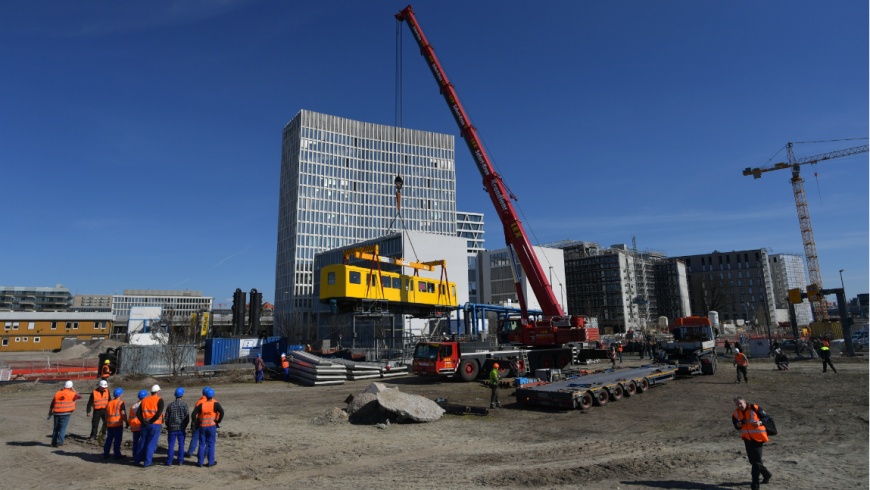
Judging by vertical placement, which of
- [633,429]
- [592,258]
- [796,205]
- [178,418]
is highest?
[796,205]

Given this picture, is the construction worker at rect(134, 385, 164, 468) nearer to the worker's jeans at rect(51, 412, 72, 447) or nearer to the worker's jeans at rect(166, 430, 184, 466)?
the worker's jeans at rect(166, 430, 184, 466)

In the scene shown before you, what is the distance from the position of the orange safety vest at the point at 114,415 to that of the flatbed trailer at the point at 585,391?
12.9m

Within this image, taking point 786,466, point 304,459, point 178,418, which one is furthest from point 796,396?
point 178,418

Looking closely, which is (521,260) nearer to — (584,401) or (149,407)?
(584,401)

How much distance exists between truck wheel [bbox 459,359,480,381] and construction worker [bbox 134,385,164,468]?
17301 mm

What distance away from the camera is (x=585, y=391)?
17391 mm

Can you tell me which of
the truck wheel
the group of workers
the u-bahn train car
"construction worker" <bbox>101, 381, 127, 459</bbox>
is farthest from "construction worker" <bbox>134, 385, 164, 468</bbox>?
the u-bahn train car

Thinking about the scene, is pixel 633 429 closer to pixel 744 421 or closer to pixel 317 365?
pixel 744 421

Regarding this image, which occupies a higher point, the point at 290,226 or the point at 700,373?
the point at 290,226

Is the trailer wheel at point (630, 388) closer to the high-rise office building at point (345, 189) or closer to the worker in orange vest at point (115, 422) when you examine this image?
the worker in orange vest at point (115, 422)

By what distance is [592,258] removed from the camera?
10219cm

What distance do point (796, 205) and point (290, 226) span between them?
104 metres

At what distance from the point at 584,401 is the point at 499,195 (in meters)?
16.5

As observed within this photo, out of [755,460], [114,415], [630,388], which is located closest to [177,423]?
[114,415]
